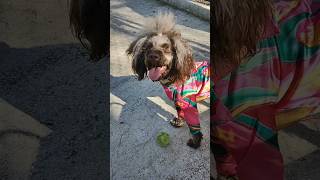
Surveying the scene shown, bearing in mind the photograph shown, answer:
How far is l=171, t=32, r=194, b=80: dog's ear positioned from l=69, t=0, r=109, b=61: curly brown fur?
0.52 metres

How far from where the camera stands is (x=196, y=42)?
2.71 meters

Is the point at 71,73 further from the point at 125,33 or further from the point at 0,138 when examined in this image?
the point at 125,33

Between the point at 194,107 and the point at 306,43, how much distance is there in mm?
900

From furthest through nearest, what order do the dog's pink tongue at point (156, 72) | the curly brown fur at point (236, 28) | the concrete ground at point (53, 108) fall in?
the concrete ground at point (53, 108) → the dog's pink tongue at point (156, 72) → the curly brown fur at point (236, 28)

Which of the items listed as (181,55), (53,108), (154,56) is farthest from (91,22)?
(53,108)

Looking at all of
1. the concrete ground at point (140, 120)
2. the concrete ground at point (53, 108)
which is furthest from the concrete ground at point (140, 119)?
the concrete ground at point (53, 108)

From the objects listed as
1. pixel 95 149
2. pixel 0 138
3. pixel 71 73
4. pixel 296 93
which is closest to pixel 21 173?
pixel 0 138

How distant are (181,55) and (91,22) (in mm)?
671

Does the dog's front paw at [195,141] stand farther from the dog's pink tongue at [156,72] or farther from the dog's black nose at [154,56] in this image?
the dog's black nose at [154,56]

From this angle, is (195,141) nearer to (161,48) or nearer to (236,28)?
(161,48)

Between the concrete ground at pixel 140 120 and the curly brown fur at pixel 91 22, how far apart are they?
4.1 inches

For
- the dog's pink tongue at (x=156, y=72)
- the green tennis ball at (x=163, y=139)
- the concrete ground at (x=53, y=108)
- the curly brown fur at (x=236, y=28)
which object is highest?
the curly brown fur at (x=236, y=28)

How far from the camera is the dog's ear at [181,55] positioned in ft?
8.97

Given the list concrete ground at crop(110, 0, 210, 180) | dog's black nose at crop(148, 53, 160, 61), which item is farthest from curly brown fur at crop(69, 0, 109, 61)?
dog's black nose at crop(148, 53, 160, 61)
